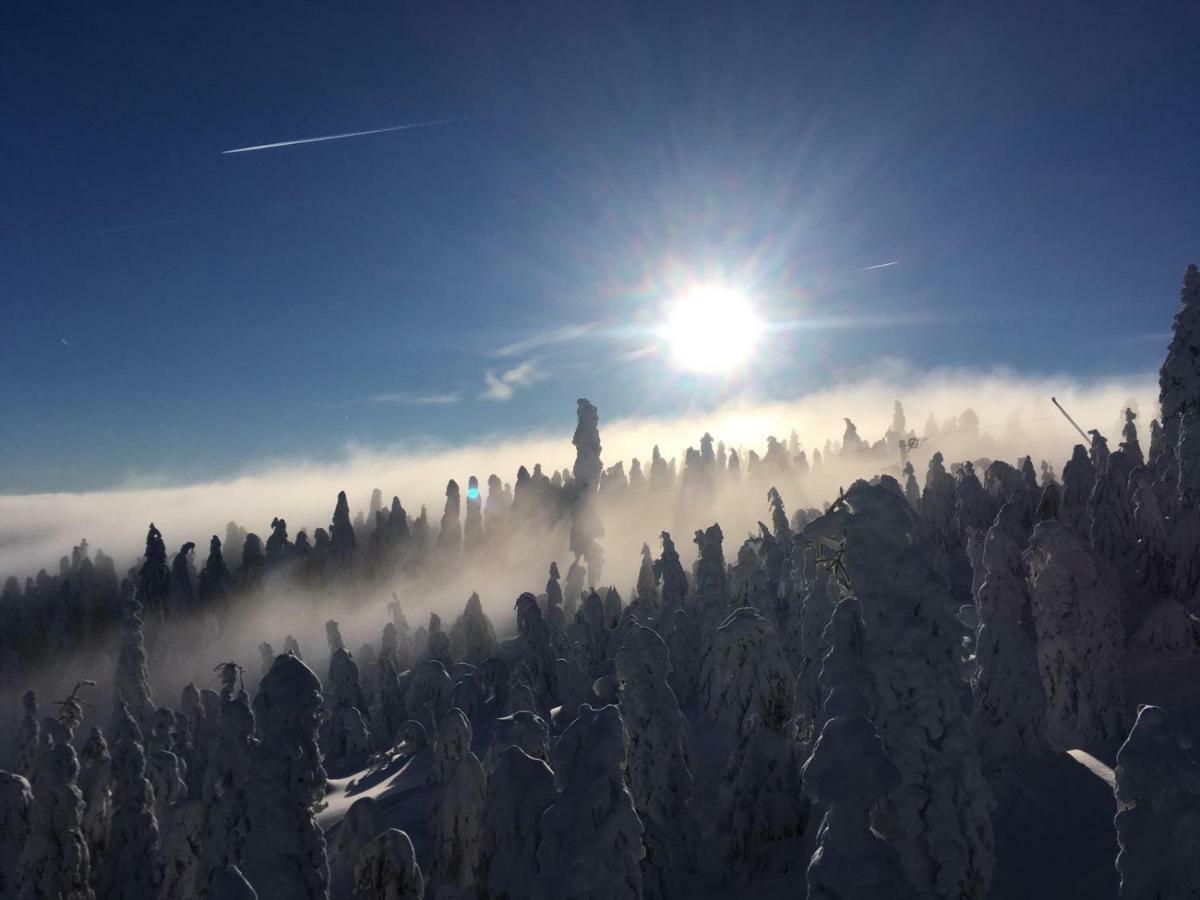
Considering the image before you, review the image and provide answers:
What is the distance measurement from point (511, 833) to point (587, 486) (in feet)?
203

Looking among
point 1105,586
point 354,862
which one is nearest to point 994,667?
point 1105,586

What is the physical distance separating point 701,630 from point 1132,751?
48345 mm

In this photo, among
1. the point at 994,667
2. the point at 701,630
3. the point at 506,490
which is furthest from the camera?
the point at 506,490

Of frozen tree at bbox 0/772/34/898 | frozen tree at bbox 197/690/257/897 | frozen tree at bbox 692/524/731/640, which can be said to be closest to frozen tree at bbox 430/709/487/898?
frozen tree at bbox 197/690/257/897

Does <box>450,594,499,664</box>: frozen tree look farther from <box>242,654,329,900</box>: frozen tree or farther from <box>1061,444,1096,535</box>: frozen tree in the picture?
<box>242,654,329,900</box>: frozen tree

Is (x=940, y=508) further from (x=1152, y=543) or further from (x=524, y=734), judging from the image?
(x=524, y=734)

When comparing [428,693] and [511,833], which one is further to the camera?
[428,693]

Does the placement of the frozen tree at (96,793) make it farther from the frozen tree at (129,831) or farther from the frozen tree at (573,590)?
the frozen tree at (573,590)

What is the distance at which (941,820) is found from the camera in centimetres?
1255

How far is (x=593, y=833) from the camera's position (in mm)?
12266

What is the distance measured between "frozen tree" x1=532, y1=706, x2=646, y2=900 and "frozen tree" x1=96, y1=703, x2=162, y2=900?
25017 mm

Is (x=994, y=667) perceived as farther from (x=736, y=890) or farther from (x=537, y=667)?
(x=537, y=667)

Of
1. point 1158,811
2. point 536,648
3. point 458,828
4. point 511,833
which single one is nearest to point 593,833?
point 511,833

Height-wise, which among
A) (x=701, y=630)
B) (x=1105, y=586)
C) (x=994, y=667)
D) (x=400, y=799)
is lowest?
(x=400, y=799)
